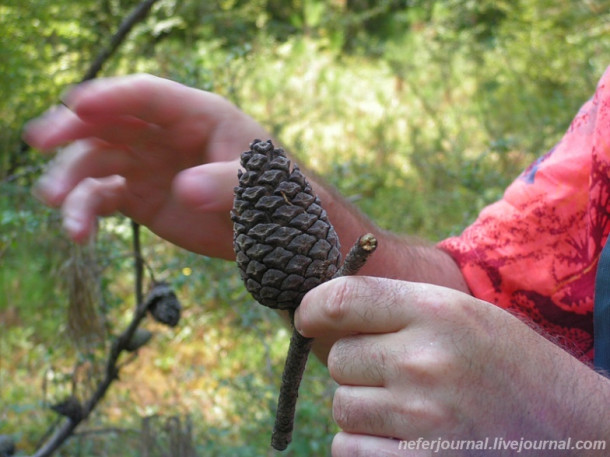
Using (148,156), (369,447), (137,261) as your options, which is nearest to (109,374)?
(137,261)

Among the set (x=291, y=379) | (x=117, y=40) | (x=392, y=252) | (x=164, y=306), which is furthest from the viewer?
(x=117, y=40)

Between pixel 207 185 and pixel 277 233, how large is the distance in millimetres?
207

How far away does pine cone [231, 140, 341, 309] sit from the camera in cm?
70

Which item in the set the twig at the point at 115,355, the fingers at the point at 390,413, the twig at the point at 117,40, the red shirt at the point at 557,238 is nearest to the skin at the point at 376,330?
the fingers at the point at 390,413

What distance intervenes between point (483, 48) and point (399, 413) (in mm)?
5197

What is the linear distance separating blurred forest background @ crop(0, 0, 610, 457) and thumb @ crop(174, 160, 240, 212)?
2.97ft

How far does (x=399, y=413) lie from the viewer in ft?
2.37

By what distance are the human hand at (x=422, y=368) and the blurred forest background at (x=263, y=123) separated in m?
1.00

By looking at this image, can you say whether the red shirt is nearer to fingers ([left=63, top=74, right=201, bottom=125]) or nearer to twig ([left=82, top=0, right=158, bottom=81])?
fingers ([left=63, top=74, right=201, bottom=125])

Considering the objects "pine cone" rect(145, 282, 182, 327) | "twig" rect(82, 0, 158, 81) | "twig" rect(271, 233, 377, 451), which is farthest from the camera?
"twig" rect(82, 0, 158, 81)

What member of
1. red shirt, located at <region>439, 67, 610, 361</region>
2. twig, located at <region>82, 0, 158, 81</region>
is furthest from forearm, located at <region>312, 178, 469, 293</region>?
twig, located at <region>82, 0, 158, 81</region>

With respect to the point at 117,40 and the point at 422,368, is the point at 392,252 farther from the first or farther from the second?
the point at 117,40

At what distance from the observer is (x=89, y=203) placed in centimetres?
94

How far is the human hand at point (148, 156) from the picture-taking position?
908 mm
